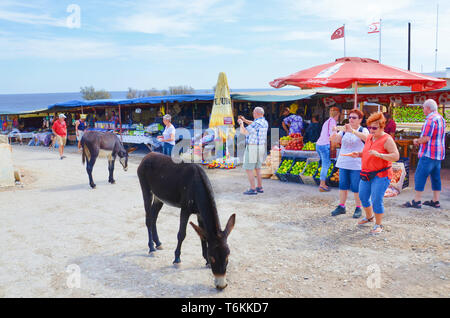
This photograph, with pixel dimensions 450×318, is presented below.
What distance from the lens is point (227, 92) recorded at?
12.7m

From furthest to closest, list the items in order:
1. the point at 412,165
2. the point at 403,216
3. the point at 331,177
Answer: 1. the point at 412,165
2. the point at 331,177
3. the point at 403,216

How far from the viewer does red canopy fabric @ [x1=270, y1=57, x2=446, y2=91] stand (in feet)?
23.7

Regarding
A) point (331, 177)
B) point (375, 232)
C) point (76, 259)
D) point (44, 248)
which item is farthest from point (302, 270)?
point (331, 177)

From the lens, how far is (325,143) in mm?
8062

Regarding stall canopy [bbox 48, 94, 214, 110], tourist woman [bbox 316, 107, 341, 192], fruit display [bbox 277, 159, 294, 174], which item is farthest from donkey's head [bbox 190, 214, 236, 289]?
stall canopy [bbox 48, 94, 214, 110]

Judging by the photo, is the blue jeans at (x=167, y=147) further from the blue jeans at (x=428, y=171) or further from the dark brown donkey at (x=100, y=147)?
the blue jeans at (x=428, y=171)

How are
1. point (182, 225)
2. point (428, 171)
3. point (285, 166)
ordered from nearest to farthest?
point (182, 225)
point (428, 171)
point (285, 166)

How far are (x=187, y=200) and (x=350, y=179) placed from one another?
341 cm

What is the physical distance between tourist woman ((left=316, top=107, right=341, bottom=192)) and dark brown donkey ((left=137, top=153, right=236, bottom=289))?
13.9 ft

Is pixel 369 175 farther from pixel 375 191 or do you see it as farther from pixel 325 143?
pixel 325 143

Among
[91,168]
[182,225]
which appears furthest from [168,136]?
[182,225]
